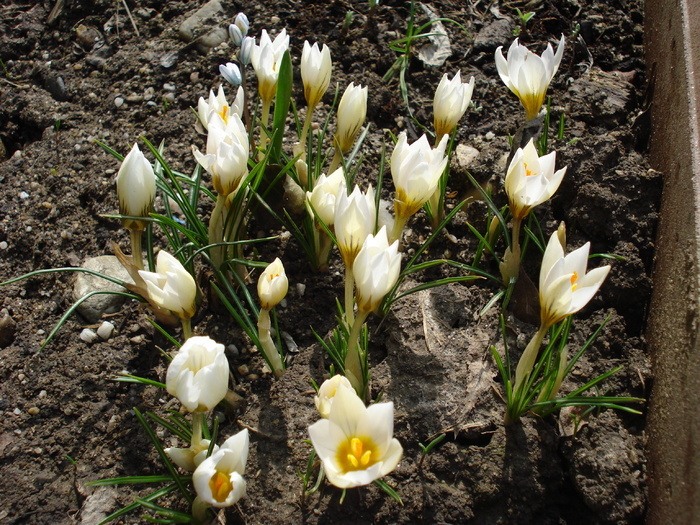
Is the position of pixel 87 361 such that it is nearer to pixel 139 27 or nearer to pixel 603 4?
pixel 139 27

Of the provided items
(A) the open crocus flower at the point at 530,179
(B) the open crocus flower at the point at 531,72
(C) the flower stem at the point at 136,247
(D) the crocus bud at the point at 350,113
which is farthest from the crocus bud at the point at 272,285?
(B) the open crocus flower at the point at 531,72

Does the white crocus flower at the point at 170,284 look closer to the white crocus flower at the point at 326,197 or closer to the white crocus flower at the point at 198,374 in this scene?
the white crocus flower at the point at 198,374

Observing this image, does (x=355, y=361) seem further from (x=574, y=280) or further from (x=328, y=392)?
(x=574, y=280)

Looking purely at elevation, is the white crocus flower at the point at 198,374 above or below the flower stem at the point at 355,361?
above

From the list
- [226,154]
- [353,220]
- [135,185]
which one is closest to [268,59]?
[226,154]

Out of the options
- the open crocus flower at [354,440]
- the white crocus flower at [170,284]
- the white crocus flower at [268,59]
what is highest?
the white crocus flower at [268,59]

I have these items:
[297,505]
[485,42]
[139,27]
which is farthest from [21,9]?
[297,505]

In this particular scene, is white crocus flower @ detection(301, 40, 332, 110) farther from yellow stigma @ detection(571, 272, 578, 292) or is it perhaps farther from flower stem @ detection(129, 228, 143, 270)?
yellow stigma @ detection(571, 272, 578, 292)
